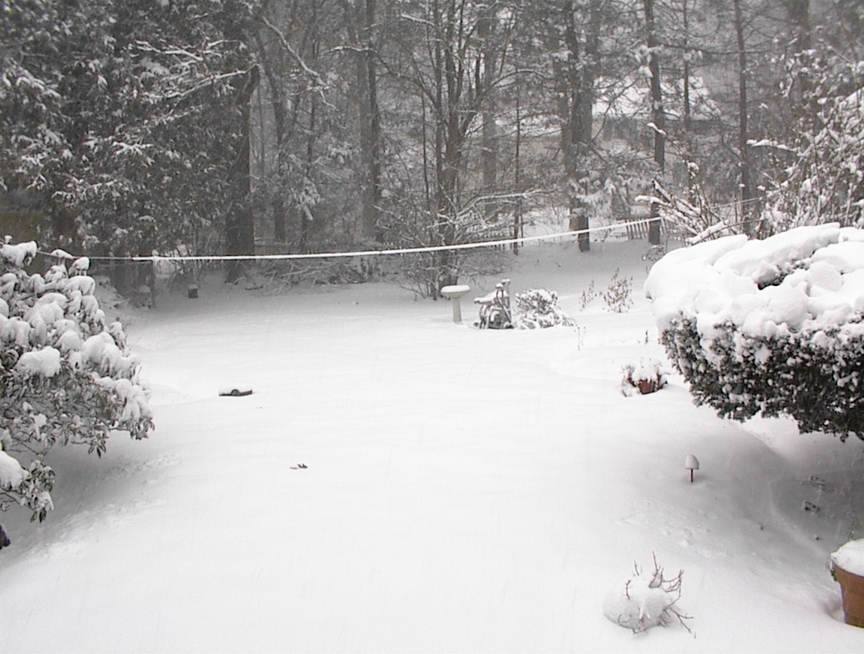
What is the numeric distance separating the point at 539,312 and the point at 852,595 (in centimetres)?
774

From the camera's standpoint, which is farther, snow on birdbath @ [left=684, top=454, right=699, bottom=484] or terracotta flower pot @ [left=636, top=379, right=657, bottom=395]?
terracotta flower pot @ [left=636, top=379, right=657, bottom=395]

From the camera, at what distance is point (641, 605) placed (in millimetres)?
2816

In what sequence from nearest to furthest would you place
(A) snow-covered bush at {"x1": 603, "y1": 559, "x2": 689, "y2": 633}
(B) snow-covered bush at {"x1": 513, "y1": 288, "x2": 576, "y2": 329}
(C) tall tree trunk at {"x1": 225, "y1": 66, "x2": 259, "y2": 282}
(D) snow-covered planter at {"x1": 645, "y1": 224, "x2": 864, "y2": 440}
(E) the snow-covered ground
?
(A) snow-covered bush at {"x1": 603, "y1": 559, "x2": 689, "y2": 633} < (E) the snow-covered ground < (D) snow-covered planter at {"x1": 645, "y1": 224, "x2": 864, "y2": 440} < (B) snow-covered bush at {"x1": 513, "y1": 288, "x2": 576, "y2": 329} < (C) tall tree trunk at {"x1": 225, "y1": 66, "x2": 259, "y2": 282}

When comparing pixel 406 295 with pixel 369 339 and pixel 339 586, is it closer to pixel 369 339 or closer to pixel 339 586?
pixel 369 339

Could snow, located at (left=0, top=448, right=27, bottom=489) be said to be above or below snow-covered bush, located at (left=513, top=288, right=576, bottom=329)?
below

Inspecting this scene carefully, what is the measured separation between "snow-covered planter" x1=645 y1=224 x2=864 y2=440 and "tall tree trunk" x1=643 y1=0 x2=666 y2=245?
1414 centimetres

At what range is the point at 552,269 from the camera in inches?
711

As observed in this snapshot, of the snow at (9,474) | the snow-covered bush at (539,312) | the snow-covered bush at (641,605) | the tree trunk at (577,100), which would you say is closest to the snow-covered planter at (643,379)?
the snow-covered bush at (641,605)

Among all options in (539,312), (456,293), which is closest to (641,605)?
(539,312)

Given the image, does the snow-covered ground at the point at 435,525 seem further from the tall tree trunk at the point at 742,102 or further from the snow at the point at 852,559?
the tall tree trunk at the point at 742,102

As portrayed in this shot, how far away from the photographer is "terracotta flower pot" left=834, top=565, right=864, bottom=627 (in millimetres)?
2902

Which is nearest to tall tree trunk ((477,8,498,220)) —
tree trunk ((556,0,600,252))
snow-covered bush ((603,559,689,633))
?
tree trunk ((556,0,600,252))

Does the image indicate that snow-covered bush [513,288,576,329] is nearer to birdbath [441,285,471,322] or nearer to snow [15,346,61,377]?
birdbath [441,285,471,322]

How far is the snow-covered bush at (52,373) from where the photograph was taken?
13.1 feet
